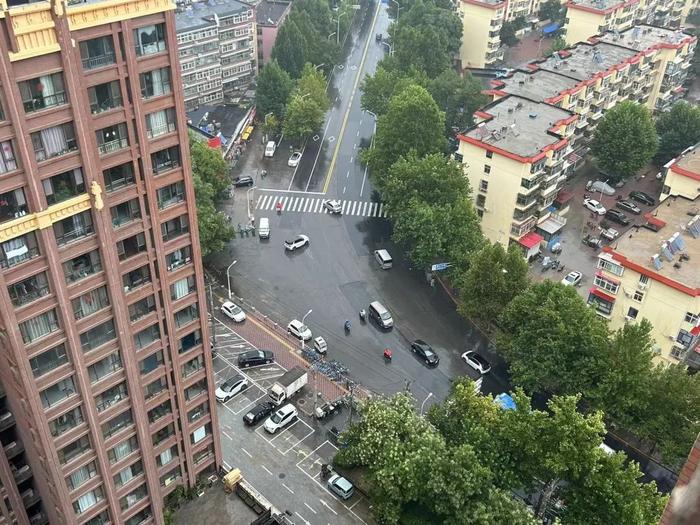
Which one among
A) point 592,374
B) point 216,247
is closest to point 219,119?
point 216,247

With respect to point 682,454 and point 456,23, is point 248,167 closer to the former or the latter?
point 456,23

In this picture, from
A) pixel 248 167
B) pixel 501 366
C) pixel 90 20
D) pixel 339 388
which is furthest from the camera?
pixel 248 167

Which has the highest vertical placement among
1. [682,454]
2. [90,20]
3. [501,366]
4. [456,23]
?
[90,20]

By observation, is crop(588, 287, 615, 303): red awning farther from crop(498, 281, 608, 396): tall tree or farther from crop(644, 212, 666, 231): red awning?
crop(644, 212, 666, 231): red awning

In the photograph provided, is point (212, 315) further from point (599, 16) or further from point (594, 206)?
point (599, 16)

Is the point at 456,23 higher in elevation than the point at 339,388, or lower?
higher

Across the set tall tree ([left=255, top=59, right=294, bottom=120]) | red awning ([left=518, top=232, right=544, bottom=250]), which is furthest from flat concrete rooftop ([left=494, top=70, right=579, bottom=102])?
tall tree ([left=255, top=59, right=294, bottom=120])
